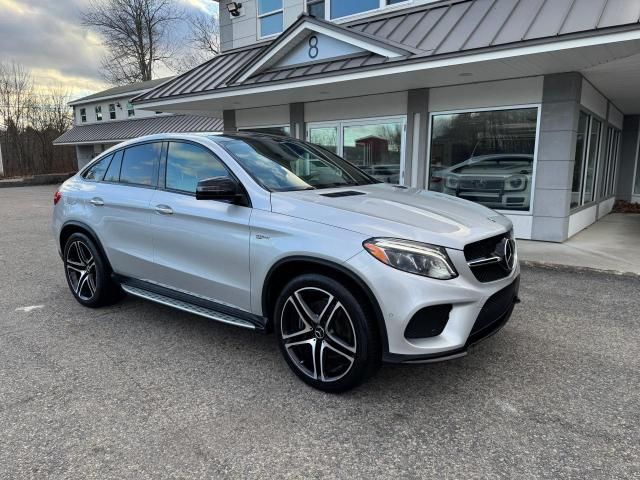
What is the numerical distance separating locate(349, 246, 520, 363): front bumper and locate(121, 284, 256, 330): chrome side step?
109 centimetres

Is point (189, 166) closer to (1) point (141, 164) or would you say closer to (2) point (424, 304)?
(1) point (141, 164)

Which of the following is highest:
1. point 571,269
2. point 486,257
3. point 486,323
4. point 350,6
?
point 350,6

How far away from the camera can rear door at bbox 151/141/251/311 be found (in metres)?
3.37

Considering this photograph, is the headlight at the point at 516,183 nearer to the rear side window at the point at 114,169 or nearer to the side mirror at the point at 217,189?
the side mirror at the point at 217,189

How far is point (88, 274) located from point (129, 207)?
108 cm

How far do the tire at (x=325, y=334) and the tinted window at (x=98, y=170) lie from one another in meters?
2.76

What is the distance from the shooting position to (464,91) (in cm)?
857

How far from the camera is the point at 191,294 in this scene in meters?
3.77

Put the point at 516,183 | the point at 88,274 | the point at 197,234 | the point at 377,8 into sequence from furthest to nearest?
the point at 377,8
the point at 516,183
the point at 88,274
the point at 197,234

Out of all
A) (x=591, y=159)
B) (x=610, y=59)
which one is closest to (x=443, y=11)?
(x=610, y=59)

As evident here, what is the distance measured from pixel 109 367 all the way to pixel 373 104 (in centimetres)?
792

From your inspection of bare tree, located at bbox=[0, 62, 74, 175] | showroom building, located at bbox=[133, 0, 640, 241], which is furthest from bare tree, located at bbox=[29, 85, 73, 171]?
showroom building, located at bbox=[133, 0, 640, 241]

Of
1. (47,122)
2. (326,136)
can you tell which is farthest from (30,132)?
(326,136)

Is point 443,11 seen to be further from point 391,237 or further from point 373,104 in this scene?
point 391,237
